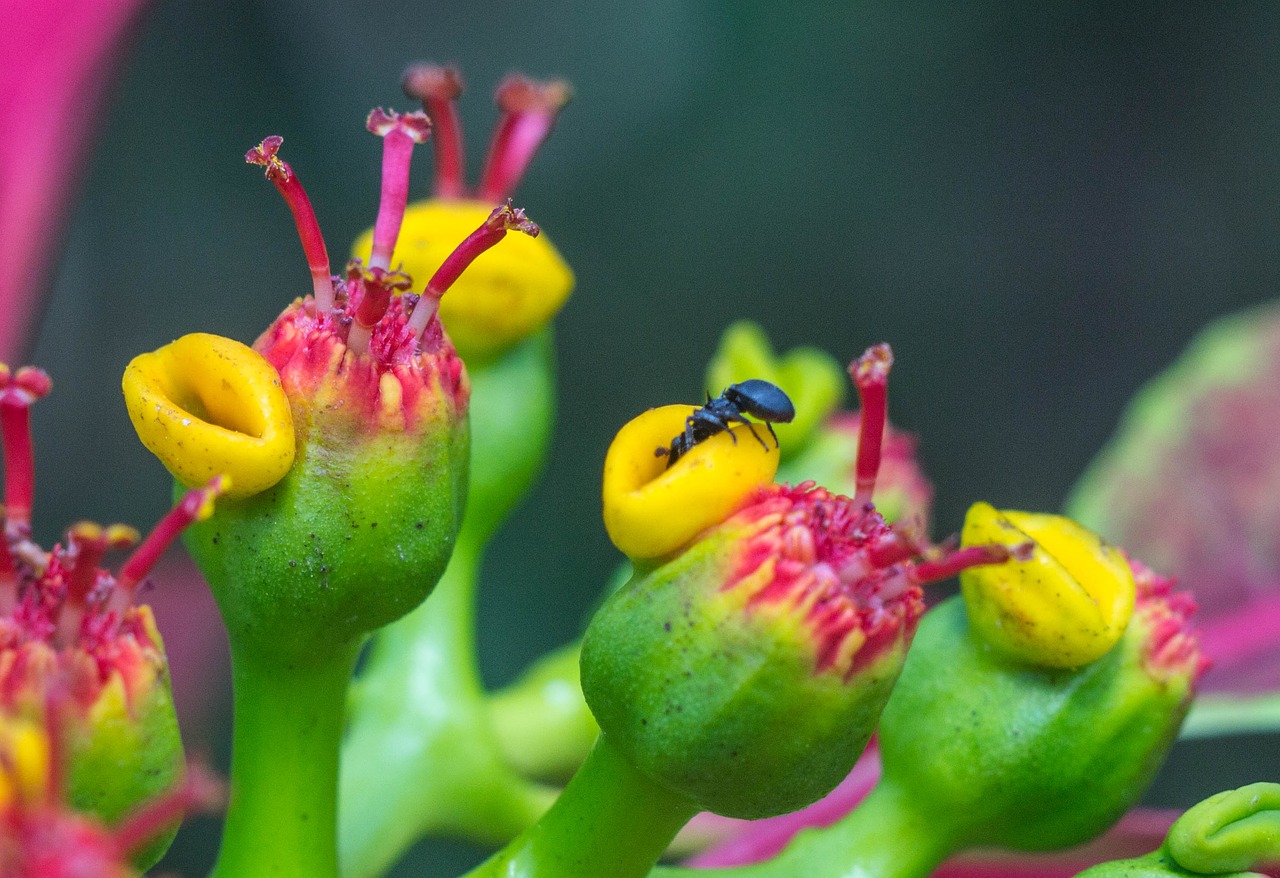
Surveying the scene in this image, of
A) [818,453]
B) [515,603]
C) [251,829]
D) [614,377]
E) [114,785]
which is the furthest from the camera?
[614,377]

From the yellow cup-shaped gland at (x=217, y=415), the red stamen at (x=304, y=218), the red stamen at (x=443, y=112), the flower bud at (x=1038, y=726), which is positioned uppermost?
the red stamen at (x=443, y=112)

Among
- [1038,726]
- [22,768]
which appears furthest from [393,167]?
[1038,726]

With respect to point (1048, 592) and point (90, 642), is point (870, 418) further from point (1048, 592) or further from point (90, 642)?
point (90, 642)

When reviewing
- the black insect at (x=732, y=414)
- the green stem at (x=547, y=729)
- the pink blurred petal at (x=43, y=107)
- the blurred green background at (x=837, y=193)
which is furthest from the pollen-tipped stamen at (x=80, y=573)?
the blurred green background at (x=837, y=193)

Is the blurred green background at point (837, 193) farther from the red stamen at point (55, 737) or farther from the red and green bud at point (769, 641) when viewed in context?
the red stamen at point (55, 737)

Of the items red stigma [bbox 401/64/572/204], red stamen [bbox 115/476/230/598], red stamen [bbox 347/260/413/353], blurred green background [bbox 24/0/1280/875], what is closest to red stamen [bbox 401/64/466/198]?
red stigma [bbox 401/64/572/204]

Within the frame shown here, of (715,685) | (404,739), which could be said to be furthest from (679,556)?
(404,739)

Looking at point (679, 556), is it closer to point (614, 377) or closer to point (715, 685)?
point (715, 685)
